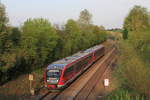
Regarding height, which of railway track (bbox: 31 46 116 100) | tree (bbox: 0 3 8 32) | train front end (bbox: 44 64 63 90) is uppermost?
tree (bbox: 0 3 8 32)

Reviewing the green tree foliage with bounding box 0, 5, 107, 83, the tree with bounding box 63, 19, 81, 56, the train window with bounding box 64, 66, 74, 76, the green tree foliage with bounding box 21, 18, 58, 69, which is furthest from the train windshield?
the tree with bounding box 63, 19, 81, 56

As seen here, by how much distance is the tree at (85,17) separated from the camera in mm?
60263

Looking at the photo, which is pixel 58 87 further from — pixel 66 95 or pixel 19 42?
pixel 19 42

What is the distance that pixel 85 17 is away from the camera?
6131 centimetres

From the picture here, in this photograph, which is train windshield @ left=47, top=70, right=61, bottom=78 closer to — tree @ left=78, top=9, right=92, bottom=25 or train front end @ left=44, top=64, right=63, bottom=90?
train front end @ left=44, top=64, right=63, bottom=90

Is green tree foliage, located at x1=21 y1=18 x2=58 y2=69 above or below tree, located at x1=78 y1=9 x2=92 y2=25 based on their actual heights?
below

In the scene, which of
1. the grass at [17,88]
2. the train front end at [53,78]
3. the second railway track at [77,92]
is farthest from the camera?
the train front end at [53,78]

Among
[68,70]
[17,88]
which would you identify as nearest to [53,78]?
[68,70]

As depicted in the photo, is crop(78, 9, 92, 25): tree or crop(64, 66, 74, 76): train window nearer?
crop(64, 66, 74, 76): train window

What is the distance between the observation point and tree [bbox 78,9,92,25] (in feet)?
198

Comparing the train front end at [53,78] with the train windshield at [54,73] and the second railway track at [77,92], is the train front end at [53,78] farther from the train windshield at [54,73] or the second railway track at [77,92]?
the second railway track at [77,92]

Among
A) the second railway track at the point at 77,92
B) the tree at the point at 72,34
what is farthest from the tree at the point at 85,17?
the second railway track at the point at 77,92

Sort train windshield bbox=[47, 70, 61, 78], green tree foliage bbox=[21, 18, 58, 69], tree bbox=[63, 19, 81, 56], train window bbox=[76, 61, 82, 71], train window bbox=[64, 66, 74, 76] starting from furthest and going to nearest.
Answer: tree bbox=[63, 19, 81, 56], green tree foliage bbox=[21, 18, 58, 69], train window bbox=[76, 61, 82, 71], train window bbox=[64, 66, 74, 76], train windshield bbox=[47, 70, 61, 78]

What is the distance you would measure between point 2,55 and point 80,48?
29408 millimetres
